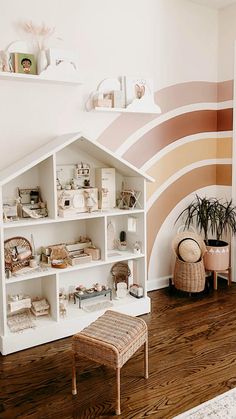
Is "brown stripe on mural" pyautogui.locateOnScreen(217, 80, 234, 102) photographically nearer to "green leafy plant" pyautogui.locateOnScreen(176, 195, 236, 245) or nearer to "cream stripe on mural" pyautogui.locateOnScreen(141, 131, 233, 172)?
"cream stripe on mural" pyautogui.locateOnScreen(141, 131, 233, 172)

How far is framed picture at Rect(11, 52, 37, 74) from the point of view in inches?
114

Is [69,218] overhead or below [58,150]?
below

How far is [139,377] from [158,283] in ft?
5.10

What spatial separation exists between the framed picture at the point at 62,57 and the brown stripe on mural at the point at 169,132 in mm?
877

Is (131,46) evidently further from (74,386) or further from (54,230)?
(74,386)

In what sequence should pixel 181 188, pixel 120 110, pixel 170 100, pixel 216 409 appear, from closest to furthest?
pixel 216 409
pixel 120 110
pixel 170 100
pixel 181 188

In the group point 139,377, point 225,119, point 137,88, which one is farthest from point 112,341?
point 225,119

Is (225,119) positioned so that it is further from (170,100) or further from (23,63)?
(23,63)

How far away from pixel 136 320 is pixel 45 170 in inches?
49.4

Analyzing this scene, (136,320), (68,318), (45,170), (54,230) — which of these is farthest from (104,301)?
(45,170)

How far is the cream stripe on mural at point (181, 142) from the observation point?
3.78 m

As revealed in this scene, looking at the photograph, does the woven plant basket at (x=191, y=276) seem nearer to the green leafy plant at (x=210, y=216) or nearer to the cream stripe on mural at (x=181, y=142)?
the green leafy plant at (x=210, y=216)

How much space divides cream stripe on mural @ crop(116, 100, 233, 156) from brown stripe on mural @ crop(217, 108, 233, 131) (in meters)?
0.05

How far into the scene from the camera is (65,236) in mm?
3309
